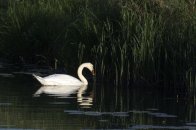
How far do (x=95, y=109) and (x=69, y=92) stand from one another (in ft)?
11.0

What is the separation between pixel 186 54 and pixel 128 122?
3882 millimetres

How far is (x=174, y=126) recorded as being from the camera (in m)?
14.0

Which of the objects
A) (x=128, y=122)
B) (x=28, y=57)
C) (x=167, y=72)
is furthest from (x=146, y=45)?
(x=28, y=57)

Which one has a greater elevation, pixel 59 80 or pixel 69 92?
pixel 59 80

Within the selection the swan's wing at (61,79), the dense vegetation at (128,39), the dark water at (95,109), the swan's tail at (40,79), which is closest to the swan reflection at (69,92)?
the dark water at (95,109)

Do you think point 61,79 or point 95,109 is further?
point 61,79

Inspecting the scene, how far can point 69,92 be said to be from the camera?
19141mm

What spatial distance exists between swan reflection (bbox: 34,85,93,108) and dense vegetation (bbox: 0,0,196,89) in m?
0.73

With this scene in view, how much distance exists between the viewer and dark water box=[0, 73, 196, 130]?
13.9 meters

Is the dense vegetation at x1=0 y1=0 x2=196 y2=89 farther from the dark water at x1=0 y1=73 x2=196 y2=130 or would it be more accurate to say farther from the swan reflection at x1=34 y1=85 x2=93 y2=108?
the swan reflection at x1=34 y1=85 x2=93 y2=108

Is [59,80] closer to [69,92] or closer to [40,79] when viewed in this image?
[40,79]

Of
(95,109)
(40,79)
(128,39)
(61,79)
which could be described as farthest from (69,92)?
(95,109)

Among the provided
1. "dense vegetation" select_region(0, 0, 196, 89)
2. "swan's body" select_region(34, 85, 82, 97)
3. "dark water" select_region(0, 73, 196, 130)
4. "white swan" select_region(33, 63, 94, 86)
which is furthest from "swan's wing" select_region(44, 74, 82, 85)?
"dense vegetation" select_region(0, 0, 196, 89)

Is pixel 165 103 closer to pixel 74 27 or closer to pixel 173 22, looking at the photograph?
pixel 173 22
